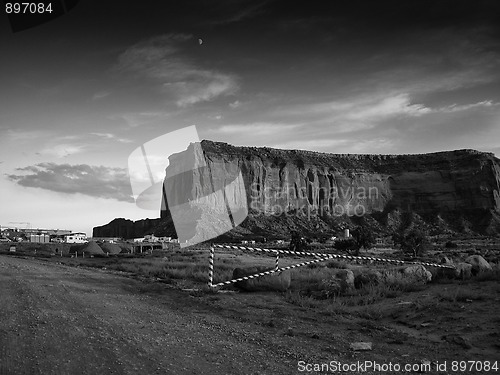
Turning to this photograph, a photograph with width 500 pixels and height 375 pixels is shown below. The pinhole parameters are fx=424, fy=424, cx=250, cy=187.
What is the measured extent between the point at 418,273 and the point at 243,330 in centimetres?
848

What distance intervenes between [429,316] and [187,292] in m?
6.93

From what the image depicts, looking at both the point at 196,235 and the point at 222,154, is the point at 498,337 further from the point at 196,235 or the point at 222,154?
the point at 222,154

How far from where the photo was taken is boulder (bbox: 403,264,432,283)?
13.7 metres

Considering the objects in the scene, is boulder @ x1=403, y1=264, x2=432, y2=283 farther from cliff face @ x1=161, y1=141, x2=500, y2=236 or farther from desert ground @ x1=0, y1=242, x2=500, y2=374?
cliff face @ x1=161, y1=141, x2=500, y2=236

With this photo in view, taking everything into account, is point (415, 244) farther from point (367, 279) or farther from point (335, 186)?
point (335, 186)

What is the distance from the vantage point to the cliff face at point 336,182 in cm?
13388

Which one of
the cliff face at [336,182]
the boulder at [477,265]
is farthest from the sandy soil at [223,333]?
the cliff face at [336,182]

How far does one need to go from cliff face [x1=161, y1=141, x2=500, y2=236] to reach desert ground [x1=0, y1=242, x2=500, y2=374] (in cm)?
11491

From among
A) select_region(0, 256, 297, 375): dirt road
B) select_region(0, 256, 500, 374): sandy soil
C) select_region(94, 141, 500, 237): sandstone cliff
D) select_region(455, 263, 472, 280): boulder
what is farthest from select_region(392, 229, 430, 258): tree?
select_region(94, 141, 500, 237): sandstone cliff

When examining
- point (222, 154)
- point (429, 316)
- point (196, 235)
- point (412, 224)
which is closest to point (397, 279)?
point (429, 316)

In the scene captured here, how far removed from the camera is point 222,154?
143 metres

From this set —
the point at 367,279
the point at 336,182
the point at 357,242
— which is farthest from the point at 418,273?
the point at 336,182

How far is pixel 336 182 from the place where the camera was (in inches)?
5910

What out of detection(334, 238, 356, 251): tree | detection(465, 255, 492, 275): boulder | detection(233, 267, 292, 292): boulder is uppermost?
detection(465, 255, 492, 275): boulder
